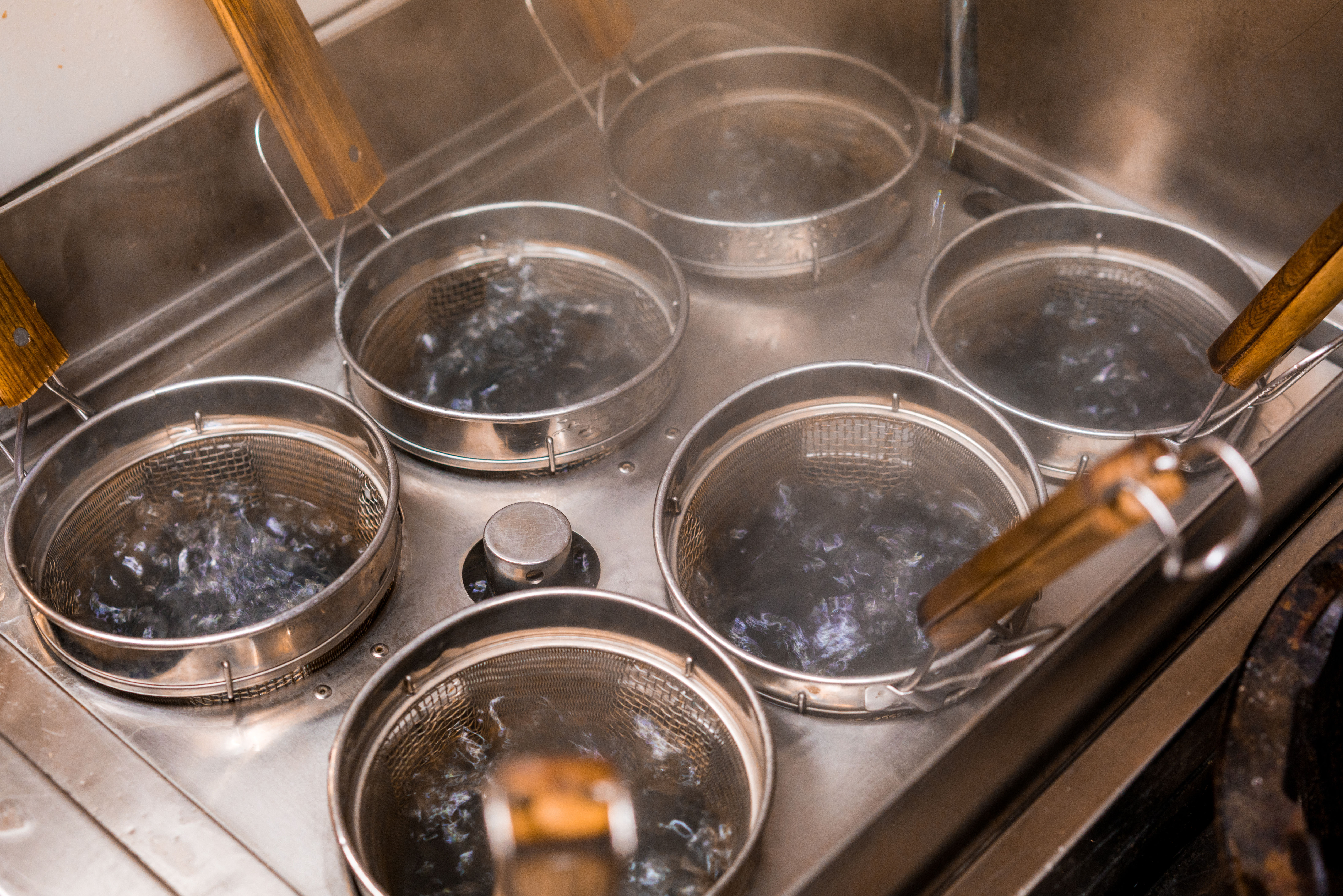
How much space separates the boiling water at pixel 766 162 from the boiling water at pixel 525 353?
0.27m

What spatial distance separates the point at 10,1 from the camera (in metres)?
1.29

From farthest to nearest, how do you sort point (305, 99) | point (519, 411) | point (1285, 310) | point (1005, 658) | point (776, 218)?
point (776, 218) → point (519, 411) → point (305, 99) → point (1285, 310) → point (1005, 658)

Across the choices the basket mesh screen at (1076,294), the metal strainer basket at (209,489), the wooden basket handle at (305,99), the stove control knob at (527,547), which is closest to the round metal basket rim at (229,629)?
the metal strainer basket at (209,489)

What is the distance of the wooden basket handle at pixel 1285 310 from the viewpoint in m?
1.14

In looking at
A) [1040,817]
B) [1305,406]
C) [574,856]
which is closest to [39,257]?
[574,856]

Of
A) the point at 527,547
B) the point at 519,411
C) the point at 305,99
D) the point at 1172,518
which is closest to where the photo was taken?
the point at 1172,518

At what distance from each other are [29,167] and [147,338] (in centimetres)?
27

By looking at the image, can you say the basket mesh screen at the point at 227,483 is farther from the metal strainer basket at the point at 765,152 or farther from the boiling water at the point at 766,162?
the boiling water at the point at 766,162

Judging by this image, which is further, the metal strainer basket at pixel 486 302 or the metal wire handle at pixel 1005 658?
the metal strainer basket at pixel 486 302

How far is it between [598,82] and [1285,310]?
1.21 metres

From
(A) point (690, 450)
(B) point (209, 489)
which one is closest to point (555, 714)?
(A) point (690, 450)

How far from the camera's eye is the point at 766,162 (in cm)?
193

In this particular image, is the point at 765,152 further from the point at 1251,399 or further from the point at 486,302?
the point at 1251,399

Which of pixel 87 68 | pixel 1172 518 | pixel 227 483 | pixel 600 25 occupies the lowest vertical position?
pixel 227 483
